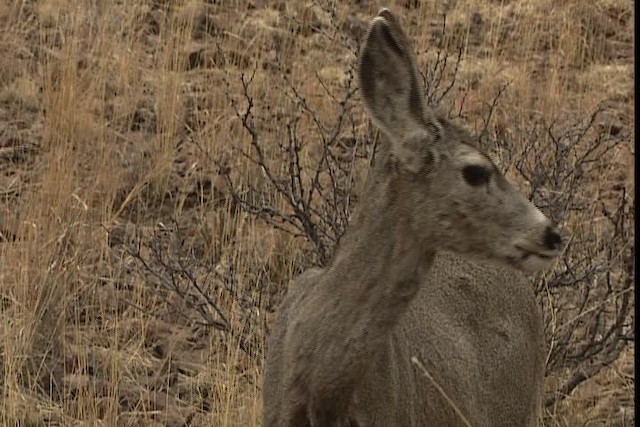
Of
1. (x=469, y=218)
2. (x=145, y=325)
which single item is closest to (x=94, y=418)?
(x=145, y=325)

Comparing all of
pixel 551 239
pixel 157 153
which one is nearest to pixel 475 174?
pixel 551 239

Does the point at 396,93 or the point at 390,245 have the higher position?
the point at 396,93

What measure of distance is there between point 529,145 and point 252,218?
1.44 metres

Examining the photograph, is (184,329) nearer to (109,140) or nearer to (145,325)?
(145,325)

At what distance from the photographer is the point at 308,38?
9.59 metres

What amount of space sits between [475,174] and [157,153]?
438 cm

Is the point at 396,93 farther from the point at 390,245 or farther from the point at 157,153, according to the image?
the point at 157,153

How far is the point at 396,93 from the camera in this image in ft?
13.5

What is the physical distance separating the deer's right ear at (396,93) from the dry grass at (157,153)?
2019mm

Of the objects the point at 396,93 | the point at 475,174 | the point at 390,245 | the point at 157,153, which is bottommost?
the point at 157,153

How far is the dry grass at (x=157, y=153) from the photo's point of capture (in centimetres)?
639

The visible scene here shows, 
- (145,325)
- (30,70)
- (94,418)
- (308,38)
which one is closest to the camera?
(94,418)

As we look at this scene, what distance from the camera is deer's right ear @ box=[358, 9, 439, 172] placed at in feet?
13.4

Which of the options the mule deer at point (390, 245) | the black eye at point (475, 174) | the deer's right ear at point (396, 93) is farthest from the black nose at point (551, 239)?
the deer's right ear at point (396, 93)
